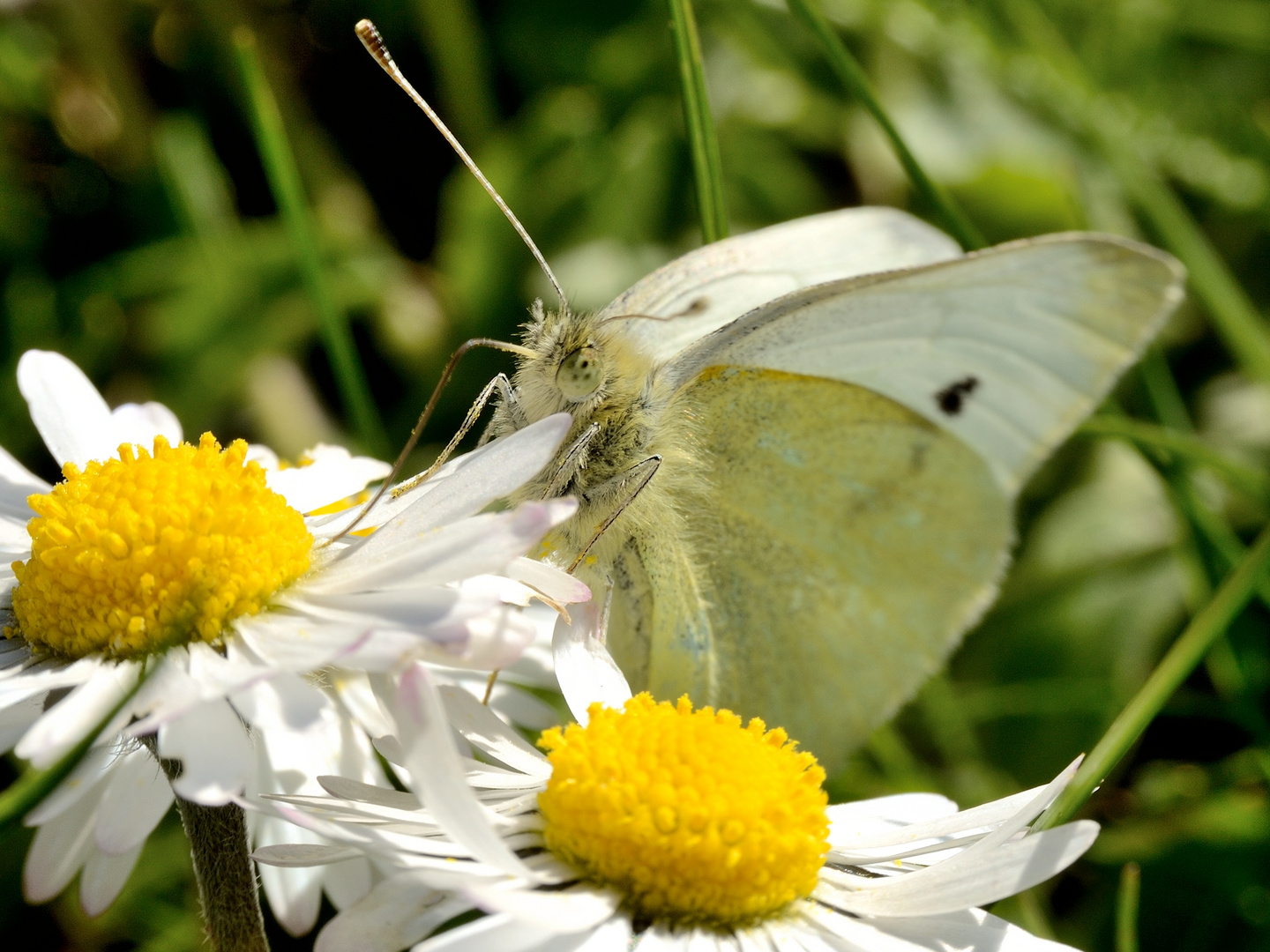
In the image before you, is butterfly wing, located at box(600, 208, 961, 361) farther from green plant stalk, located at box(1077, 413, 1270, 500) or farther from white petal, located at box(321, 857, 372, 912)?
white petal, located at box(321, 857, 372, 912)

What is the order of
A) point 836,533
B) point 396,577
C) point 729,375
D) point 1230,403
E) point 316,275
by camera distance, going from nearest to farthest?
point 396,577 < point 729,375 < point 836,533 < point 316,275 < point 1230,403

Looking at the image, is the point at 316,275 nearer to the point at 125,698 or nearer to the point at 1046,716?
the point at 125,698

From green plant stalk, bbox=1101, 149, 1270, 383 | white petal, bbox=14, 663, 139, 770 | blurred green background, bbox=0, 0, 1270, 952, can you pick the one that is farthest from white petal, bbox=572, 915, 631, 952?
green plant stalk, bbox=1101, 149, 1270, 383

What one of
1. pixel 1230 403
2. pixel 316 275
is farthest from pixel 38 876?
pixel 1230 403

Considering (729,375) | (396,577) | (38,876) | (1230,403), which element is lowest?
(1230,403)

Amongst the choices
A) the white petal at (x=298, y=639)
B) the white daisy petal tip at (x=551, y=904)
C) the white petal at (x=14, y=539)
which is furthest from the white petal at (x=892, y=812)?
the white petal at (x=14, y=539)

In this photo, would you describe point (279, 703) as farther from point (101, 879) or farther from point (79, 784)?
point (101, 879)

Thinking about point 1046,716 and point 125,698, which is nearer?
point 125,698

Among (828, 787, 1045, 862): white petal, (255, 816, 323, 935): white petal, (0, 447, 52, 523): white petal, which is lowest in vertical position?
(828, 787, 1045, 862): white petal
